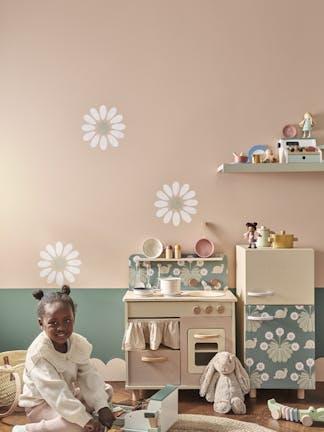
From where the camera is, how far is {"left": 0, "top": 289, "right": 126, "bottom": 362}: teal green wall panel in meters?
4.02

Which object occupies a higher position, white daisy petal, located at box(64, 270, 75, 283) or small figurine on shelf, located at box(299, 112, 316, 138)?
small figurine on shelf, located at box(299, 112, 316, 138)

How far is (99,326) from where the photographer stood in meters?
4.02

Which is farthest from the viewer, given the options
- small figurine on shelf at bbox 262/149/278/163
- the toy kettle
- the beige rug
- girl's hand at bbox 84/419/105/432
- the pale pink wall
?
the pale pink wall

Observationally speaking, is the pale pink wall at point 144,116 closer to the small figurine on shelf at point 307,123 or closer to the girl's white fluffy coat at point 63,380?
the small figurine on shelf at point 307,123

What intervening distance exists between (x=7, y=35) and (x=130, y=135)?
40.3 inches

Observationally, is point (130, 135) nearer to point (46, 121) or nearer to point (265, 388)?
point (46, 121)

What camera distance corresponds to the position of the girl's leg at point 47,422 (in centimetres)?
279

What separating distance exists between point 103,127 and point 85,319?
1250 millimetres

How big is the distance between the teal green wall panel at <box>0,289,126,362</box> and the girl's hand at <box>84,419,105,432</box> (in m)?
1.23

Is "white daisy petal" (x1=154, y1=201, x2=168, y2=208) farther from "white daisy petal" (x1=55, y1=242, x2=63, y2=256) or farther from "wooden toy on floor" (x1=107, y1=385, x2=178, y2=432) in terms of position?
"wooden toy on floor" (x1=107, y1=385, x2=178, y2=432)

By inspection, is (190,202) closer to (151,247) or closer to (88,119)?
(151,247)

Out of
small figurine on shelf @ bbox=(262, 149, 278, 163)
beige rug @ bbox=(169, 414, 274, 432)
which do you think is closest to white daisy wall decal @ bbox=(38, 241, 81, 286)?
beige rug @ bbox=(169, 414, 274, 432)

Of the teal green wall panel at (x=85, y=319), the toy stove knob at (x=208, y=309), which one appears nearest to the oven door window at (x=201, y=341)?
the toy stove knob at (x=208, y=309)

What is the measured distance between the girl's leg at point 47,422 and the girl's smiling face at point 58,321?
0.32 metres
